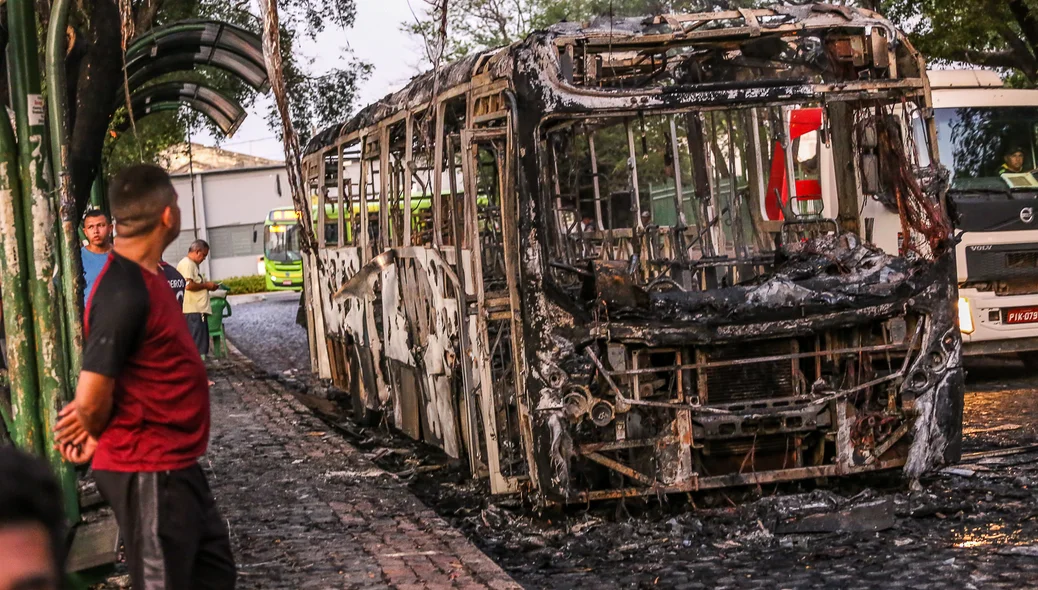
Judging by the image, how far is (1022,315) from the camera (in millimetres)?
13781

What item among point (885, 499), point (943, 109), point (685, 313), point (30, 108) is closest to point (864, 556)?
point (885, 499)

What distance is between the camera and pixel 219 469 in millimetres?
10750

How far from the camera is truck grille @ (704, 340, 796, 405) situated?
8305 mm

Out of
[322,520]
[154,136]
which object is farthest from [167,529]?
[154,136]

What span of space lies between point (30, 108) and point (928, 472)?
535cm

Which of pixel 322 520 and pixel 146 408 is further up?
pixel 146 408

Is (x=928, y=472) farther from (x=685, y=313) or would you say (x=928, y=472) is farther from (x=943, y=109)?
(x=943, y=109)

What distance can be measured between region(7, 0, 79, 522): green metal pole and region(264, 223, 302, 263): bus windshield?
40.5m

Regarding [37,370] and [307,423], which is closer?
[37,370]

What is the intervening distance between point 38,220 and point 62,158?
47cm

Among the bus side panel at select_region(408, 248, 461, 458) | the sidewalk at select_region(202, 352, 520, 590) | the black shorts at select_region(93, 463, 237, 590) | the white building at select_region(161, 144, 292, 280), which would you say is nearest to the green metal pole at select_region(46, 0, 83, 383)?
the sidewalk at select_region(202, 352, 520, 590)

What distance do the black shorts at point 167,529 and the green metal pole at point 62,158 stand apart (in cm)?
324

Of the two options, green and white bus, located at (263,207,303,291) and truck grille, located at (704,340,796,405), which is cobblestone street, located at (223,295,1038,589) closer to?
truck grille, located at (704,340,796,405)

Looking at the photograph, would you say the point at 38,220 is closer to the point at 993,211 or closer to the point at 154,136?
the point at 993,211
